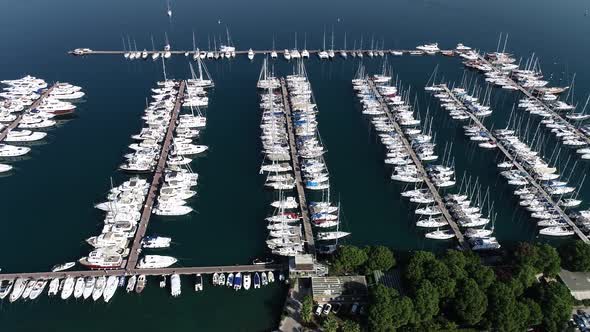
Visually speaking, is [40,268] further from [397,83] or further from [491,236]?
[397,83]

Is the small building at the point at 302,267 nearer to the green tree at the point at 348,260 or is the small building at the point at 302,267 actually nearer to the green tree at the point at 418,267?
the green tree at the point at 348,260

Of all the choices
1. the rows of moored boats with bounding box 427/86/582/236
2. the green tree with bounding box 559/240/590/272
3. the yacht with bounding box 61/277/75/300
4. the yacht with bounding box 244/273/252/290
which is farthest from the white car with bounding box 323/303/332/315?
the rows of moored boats with bounding box 427/86/582/236

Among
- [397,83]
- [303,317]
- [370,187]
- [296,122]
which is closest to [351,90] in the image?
[397,83]

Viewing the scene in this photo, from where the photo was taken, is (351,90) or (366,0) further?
(366,0)

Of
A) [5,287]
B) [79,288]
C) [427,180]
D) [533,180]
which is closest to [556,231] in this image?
[533,180]

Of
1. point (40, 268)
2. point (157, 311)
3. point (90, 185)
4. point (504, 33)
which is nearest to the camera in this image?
point (157, 311)

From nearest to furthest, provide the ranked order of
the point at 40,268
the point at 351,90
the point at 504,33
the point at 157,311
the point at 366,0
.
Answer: the point at 157,311 < the point at 40,268 < the point at 351,90 < the point at 504,33 < the point at 366,0

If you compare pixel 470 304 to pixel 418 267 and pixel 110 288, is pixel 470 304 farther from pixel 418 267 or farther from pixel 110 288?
pixel 110 288
